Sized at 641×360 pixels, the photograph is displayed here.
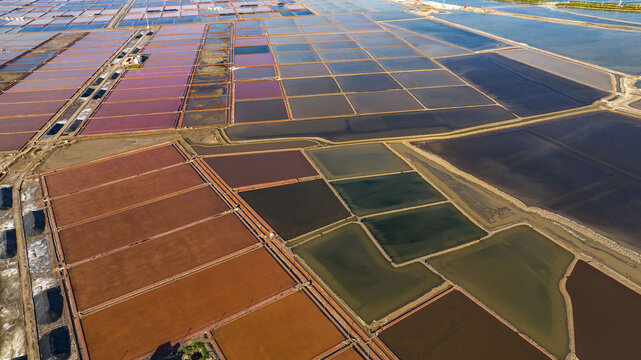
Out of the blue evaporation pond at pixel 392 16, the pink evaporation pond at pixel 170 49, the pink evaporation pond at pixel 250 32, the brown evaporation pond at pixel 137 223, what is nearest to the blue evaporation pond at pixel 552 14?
the blue evaporation pond at pixel 392 16

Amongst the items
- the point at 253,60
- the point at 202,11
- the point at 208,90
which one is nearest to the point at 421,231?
the point at 208,90

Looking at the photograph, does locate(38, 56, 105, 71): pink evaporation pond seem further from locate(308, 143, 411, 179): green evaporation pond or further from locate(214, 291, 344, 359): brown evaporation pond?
locate(214, 291, 344, 359): brown evaporation pond

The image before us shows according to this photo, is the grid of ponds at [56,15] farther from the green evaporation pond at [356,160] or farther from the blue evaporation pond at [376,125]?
the green evaporation pond at [356,160]

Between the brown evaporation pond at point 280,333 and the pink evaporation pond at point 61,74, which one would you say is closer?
the brown evaporation pond at point 280,333

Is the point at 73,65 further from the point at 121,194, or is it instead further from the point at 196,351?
the point at 196,351

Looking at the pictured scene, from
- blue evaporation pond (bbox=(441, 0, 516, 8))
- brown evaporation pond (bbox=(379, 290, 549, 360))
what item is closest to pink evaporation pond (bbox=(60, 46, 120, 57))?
brown evaporation pond (bbox=(379, 290, 549, 360))

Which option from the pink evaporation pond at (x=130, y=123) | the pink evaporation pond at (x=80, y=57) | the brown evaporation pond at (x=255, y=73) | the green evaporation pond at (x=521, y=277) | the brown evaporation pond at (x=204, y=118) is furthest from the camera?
the pink evaporation pond at (x=80, y=57)
